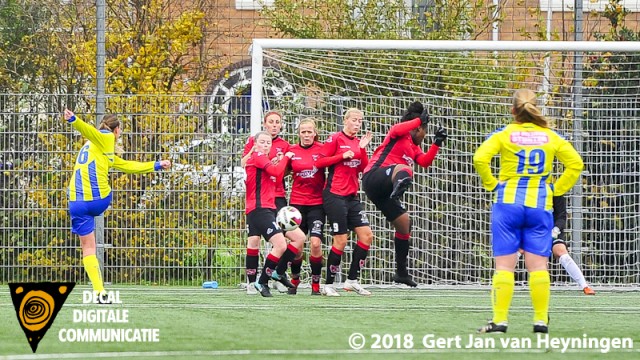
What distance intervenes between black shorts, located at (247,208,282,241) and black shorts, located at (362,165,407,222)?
106 cm

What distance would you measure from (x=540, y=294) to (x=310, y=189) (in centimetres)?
488

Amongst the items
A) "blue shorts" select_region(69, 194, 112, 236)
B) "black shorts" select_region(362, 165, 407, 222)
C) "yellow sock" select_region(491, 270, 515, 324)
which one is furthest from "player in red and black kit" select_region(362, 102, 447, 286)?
"yellow sock" select_region(491, 270, 515, 324)

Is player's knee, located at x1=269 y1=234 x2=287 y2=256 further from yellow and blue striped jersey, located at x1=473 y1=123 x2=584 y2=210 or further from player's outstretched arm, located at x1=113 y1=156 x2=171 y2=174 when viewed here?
yellow and blue striped jersey, located at x1=473 y1=123 x2=584 y2=210

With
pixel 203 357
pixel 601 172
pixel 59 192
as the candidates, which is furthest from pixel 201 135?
pixel 203 357

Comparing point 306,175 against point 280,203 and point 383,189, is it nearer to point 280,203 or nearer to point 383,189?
point 280,203

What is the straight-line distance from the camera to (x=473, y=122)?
1517 cm

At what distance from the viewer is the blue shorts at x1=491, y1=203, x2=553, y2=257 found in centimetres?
866

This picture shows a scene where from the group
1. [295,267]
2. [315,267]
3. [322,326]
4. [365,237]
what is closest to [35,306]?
[322,326]

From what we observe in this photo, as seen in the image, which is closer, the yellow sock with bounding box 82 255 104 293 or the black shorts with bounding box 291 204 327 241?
the yellow sock with bounding box 82 255 104 293

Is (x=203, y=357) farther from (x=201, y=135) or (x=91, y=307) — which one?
(x=201, y=135)

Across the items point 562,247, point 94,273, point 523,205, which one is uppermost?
point 523,205

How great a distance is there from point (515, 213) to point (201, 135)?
23.6ft

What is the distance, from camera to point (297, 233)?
42.3 ft

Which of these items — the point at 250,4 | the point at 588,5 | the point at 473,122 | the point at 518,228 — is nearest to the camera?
the point at 518,228
